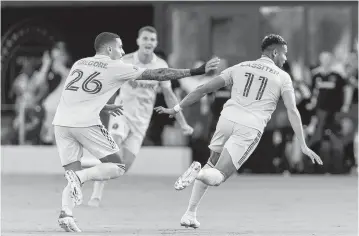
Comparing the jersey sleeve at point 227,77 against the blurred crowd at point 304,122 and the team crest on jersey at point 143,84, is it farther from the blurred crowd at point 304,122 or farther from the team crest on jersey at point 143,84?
the blurred crowd at point 304,122

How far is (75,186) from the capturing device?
11102mm

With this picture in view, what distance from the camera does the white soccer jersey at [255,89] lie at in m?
11.5

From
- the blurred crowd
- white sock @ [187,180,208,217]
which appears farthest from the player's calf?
the blurred crowd

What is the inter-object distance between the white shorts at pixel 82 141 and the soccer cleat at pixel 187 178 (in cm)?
83

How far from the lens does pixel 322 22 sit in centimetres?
2094

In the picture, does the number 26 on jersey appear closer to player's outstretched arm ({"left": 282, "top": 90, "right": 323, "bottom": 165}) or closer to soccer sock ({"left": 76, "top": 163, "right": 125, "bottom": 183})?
soccer sock ({"left": 76, "top": 163, "right": 125, "bottom": 183})

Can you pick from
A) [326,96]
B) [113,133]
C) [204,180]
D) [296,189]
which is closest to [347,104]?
[326,96]

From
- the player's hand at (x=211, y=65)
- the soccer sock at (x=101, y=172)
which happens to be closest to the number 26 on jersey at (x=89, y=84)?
the soccer sock at (x=101, y=172)

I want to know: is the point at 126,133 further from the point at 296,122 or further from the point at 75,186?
the point at 296,122

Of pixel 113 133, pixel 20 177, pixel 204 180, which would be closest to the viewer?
pixel 204 180

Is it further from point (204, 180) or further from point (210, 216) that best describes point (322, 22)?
point (204, 180)

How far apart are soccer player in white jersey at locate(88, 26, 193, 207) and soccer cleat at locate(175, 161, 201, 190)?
310 cm

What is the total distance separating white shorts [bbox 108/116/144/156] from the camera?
14.6m

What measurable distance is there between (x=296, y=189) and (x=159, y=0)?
5120 mm
